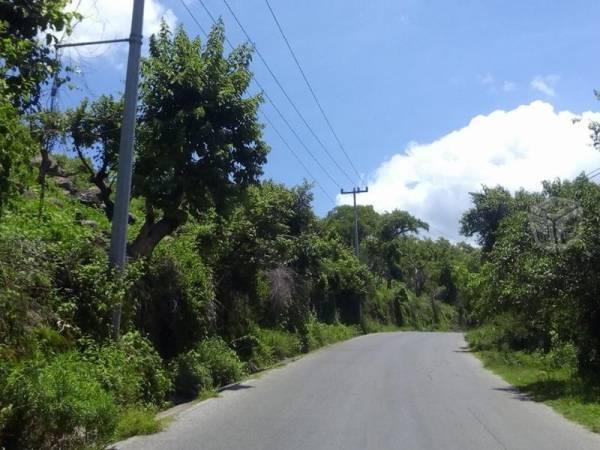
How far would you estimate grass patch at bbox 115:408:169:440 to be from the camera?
371 inches

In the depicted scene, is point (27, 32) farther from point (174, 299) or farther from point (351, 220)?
point (351, 220)

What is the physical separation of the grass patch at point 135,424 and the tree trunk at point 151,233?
4.75 meters

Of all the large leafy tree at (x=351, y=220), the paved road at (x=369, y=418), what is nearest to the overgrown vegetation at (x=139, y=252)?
the paved road at (x=369, y=418)

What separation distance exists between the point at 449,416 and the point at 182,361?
247 inches

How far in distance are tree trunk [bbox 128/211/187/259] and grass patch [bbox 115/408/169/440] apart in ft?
15.6

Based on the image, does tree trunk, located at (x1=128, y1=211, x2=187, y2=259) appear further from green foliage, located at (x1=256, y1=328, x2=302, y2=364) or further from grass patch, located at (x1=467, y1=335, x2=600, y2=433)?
grass patch, located at (x1=467, y1=335, x2=600, y2=433)

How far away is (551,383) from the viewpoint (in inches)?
659

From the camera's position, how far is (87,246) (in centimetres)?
1208

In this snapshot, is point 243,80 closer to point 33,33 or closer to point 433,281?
point 33,33

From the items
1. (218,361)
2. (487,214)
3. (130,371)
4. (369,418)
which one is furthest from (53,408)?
(487,214)

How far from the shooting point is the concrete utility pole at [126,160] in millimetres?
Result: 11523

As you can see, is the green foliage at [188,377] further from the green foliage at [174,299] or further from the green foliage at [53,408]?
the green foliage at [53,408]

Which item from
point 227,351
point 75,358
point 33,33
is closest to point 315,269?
point 227,351

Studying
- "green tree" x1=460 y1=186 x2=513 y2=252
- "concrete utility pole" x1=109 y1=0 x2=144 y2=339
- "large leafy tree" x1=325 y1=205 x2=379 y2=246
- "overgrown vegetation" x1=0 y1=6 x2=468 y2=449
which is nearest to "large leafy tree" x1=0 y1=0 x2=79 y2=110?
"overgrown vegetation" x1=0 y1=6 x2=468 y2=449
